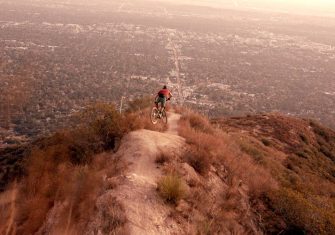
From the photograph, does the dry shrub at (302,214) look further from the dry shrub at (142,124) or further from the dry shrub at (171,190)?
the dry shrub at (142,124)

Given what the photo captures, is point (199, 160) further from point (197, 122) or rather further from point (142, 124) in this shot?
point (197, 122)

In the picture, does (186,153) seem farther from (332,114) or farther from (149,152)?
(332,114)

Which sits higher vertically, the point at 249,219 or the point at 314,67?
the point at 249,219

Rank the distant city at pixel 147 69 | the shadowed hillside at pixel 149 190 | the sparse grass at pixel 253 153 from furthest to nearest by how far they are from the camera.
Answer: the distant city at pixel 147 69
the sparse grass at pixel 253 153
the shadowed hillside at pixel 149 190

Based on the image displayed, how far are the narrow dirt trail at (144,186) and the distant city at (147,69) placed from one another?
1364 inches

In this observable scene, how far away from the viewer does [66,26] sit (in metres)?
174

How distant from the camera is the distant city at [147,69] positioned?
71050 millimetres

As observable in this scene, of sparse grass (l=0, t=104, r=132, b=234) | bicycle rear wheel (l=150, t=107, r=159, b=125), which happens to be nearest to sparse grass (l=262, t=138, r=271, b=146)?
bicycle rear wheel (l=150, t=107, r=159, b=125)

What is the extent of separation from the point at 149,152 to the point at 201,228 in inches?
154

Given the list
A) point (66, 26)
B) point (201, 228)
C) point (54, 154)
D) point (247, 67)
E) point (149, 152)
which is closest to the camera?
point (201, 228)

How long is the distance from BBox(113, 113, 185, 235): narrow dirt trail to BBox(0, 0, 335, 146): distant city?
34.7 meters

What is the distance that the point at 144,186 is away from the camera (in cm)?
1002

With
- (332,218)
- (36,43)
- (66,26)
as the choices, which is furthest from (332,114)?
(66,26)

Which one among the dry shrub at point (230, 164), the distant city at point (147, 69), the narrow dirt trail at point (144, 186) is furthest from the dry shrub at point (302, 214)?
the distant city at point (147, 69)
